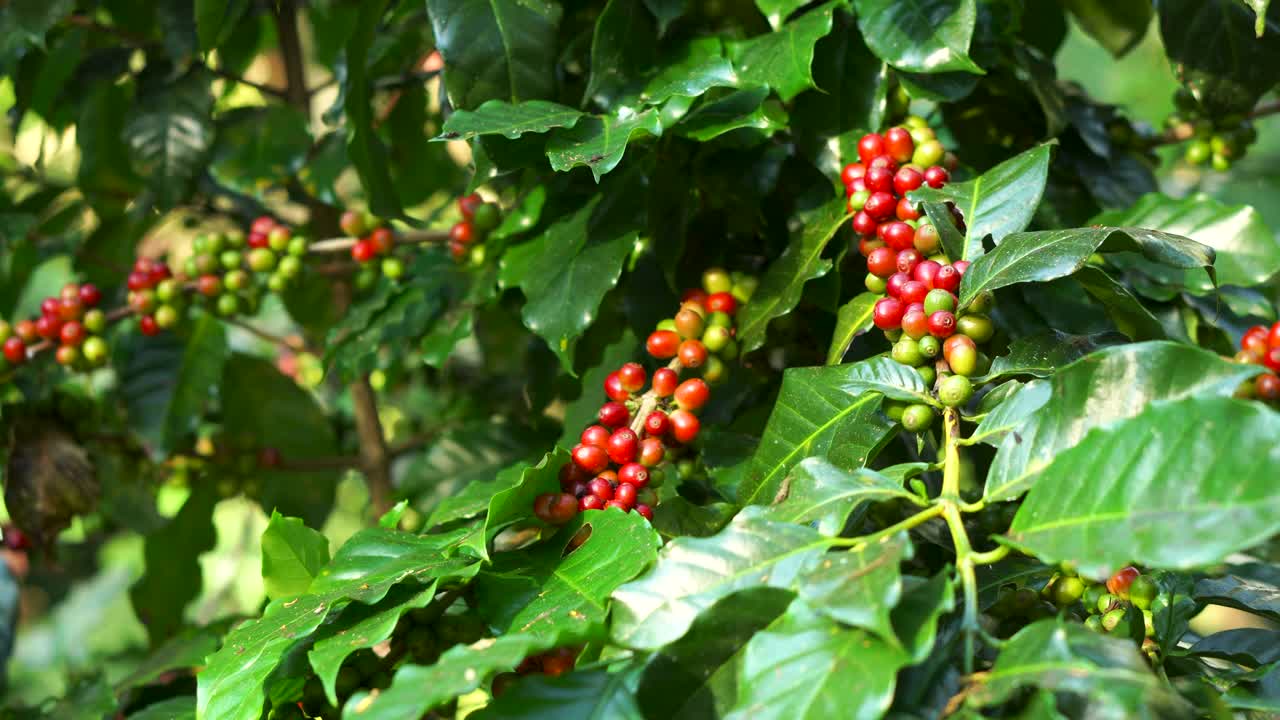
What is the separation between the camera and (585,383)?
107 cm

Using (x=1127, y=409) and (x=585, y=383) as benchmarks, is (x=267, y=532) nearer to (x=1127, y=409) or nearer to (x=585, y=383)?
(x=585, y=383)

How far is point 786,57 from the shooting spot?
0.91m

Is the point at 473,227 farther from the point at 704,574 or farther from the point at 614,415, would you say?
the point at 704,574

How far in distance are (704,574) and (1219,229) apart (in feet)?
2.07

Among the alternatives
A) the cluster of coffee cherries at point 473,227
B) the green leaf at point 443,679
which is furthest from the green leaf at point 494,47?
the green leaf at point 443,679

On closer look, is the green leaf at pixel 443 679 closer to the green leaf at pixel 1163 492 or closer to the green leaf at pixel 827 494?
the green leaf at pixel 827 494

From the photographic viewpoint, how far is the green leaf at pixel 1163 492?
1.58ft

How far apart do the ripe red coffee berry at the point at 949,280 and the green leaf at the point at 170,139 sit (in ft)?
3.21

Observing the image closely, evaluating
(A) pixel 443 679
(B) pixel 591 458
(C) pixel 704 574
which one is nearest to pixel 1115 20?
(B) pixel 591 458

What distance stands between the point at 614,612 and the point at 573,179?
51 cm

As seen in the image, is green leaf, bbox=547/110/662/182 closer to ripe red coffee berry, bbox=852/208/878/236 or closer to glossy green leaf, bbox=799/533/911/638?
ripe red coffee berry, bbox=852/208/878/236

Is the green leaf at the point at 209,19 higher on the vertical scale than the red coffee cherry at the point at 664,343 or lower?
higher

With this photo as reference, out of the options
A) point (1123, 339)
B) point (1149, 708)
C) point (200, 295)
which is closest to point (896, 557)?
→ point (1149, 708)

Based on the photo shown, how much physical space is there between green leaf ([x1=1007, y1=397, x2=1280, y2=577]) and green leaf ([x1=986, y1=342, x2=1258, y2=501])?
26 mm
